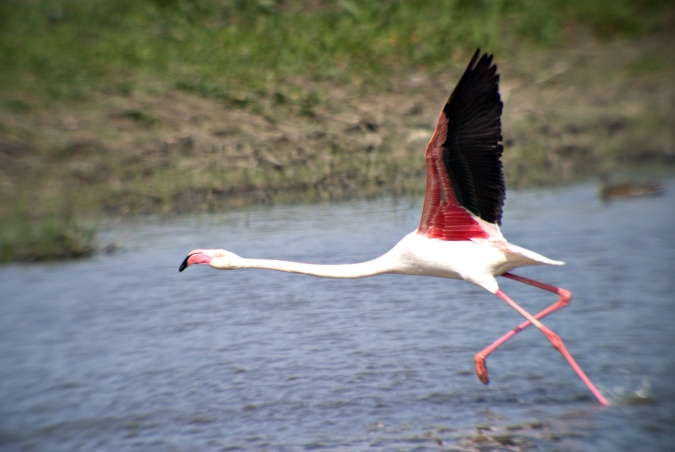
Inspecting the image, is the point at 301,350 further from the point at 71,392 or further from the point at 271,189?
the point at 271,189

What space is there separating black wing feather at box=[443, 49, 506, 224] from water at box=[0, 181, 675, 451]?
1.15 m

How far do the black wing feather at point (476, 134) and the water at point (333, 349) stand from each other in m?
1.15

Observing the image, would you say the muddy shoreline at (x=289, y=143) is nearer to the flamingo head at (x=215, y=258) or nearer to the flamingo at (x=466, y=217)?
the flamingo head at (x=215, y=258)

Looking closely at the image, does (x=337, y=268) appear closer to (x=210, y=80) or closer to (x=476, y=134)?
(x=476, y=134)

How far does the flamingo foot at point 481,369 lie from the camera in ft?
18.1

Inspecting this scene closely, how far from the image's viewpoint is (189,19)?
15.2m

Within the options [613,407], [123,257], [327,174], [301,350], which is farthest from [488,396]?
[327,174]

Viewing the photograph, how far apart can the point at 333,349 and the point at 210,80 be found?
24.5 feet

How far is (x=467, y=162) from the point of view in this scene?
17.0ft

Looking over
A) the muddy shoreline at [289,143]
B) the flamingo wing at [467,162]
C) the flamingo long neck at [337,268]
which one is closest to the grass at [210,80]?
the muddy shoreline at [289,143]

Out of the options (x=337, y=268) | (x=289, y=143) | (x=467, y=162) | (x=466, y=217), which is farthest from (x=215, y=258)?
(x=289, y=143)

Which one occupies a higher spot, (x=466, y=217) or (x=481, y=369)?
(x=466, y=217)

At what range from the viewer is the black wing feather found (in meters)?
4.96

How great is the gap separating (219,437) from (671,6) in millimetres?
13204
